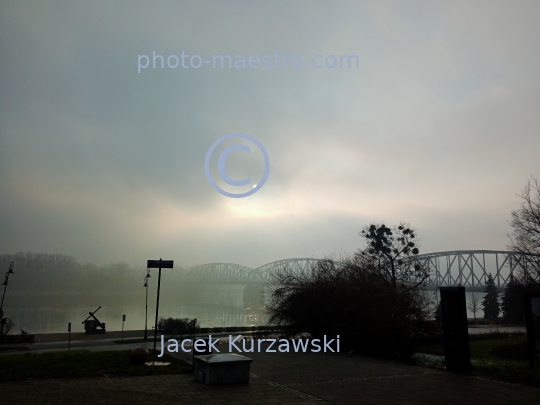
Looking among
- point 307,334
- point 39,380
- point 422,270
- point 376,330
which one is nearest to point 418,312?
point 376,330

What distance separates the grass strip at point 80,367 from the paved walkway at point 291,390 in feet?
1.78

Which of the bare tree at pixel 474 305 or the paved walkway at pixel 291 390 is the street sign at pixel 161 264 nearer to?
the paved walkway at pixel 291 390

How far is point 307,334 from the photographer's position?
1633 cm

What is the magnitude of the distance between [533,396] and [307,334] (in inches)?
390

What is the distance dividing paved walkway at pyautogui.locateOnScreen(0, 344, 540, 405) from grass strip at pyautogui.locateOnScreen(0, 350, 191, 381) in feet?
1.78

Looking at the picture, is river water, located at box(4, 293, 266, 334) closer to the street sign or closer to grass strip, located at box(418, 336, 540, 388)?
the street sign

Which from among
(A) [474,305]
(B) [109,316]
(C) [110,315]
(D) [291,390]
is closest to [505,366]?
(D) [291,390]

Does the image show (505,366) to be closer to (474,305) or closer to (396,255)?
(396,255)

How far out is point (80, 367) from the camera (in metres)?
9.21

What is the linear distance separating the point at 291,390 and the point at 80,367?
4.98m

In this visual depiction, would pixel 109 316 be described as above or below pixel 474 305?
below

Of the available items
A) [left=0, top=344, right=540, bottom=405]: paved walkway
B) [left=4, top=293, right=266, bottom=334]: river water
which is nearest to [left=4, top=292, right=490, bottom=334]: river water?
[left=4, top=293, right=266, bottom=334]: river water

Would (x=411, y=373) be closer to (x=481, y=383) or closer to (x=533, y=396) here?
(x=481, y=383)

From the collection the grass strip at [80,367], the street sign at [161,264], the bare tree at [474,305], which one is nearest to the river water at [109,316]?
the street sign at [161,264]
